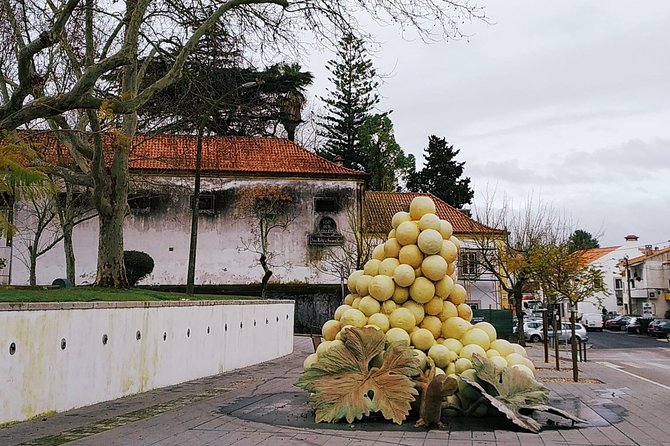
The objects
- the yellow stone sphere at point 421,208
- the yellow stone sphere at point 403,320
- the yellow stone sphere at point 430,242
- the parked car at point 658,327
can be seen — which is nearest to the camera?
the yellow stone sphere at point 403,320

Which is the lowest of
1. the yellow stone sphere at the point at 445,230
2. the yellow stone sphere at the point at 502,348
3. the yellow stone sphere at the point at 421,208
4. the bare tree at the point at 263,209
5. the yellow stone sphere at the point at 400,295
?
the yellow stone sphere at the point at 502,348

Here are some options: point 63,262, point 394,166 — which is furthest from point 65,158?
point 394,166

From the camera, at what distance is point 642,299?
7769 centimetres

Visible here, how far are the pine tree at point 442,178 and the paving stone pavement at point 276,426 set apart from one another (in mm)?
50670

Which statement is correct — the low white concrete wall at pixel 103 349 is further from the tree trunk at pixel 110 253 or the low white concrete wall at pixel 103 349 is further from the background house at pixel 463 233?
the background house at pixel 463 233

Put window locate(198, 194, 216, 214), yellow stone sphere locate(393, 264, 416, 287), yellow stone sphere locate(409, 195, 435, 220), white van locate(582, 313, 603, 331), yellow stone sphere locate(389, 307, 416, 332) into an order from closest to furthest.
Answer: yellow stone sphere locate(389, 307, 416, 332), yellow stone sphere locate(393, 264, 416, 287), yellow stone sphere locate(409, 195, 435, 220), window locate(198, 194, 216, 214), white van locate(582, 313, 603, 331)

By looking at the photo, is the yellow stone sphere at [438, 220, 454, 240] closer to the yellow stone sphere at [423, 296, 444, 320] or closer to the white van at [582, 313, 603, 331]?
the yellow stone sphere at [423, 296, 444, 320]

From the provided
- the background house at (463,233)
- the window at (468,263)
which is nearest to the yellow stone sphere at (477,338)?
the window at (468,263)

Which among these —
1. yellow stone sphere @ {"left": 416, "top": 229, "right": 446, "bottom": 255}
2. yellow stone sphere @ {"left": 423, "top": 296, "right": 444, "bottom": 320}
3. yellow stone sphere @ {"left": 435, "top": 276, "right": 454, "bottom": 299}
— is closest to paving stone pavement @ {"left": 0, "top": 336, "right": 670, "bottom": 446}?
yellow stone sphere @ {"left": 423, "top": 296, "right": 444, "bottom": 320}

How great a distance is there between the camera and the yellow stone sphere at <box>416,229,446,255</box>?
11.0 metres

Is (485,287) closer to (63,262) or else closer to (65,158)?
(63,262)

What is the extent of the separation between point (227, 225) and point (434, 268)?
3016cm

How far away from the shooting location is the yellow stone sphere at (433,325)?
35.7 feet

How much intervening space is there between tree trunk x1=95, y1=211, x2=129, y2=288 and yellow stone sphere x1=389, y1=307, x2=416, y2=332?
9.85 meters
